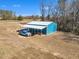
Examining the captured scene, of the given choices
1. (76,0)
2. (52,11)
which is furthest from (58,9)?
(76,0)

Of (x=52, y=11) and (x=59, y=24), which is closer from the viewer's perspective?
(x=59, y=24)

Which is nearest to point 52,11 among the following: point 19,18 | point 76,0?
point 76,0

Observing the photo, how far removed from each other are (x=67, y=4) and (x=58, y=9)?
271cm

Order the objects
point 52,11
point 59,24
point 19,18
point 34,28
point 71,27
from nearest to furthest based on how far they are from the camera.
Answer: point 34,28 → point 71,27 → point 59,24 → point 52,11 → point 19,18

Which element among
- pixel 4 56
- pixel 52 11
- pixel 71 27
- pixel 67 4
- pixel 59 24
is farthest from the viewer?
pixel 52 11

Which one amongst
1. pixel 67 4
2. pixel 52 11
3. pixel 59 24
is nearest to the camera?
pixel 59 24

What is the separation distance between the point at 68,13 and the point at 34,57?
79.9 ft

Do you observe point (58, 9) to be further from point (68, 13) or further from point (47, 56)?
point (47, 56)

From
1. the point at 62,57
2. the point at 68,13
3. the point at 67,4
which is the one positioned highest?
the point at 67,4

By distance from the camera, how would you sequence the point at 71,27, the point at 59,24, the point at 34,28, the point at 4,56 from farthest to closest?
1. the point at 59,24
2. the point at 71,27
3. the point at 34,28
4. the point at 4,56

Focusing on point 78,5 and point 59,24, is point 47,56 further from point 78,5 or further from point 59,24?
point 78,5

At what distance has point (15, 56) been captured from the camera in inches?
566

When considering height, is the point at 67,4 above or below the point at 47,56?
above

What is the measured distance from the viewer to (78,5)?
35156 mm
